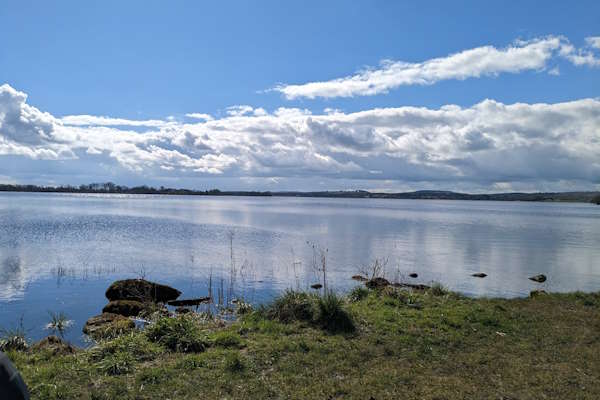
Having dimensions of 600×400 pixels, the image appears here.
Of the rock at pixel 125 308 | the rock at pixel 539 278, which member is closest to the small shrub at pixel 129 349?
the rock at pixel 125 308

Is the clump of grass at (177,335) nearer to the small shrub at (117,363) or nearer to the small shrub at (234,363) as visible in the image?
the small shrub at (117,363)

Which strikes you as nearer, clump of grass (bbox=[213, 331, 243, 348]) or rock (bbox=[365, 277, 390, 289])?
clump of grass (bbox=[213, 331, 243, 348])

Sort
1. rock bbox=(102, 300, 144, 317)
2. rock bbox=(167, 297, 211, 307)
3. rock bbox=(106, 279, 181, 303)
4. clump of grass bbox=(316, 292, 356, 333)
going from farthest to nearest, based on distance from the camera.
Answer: rock bbox=(167, 297, 211, 307) < rock bbox=(106, 279, 181, 303) < rock bbox=(102, 300, 144, 317) < clump of grass bbox=(316, 292, 356, 333)

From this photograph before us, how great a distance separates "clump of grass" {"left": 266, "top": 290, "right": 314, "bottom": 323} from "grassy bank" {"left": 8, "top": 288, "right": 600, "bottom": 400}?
1.2 inches

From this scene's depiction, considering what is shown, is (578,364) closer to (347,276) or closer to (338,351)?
(338,351)

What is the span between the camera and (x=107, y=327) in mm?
11734

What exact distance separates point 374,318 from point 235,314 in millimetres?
4702

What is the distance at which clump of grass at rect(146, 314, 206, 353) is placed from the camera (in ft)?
28.5

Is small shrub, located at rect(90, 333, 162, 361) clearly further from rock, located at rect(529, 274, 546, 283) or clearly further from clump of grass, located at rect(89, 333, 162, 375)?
rock, located at rect(529, 274, 546, 283)

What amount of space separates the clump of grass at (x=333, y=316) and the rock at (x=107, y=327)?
4.76 meters

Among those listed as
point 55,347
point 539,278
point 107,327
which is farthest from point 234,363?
point 539,278

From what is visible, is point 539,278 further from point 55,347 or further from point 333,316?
Answer: point 55,347

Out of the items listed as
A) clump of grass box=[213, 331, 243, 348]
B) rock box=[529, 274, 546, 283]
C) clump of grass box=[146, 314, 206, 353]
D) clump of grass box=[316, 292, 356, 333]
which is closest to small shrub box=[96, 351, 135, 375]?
clump of grass box=[146, 314, 206, 353]

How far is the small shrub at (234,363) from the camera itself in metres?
7.59
